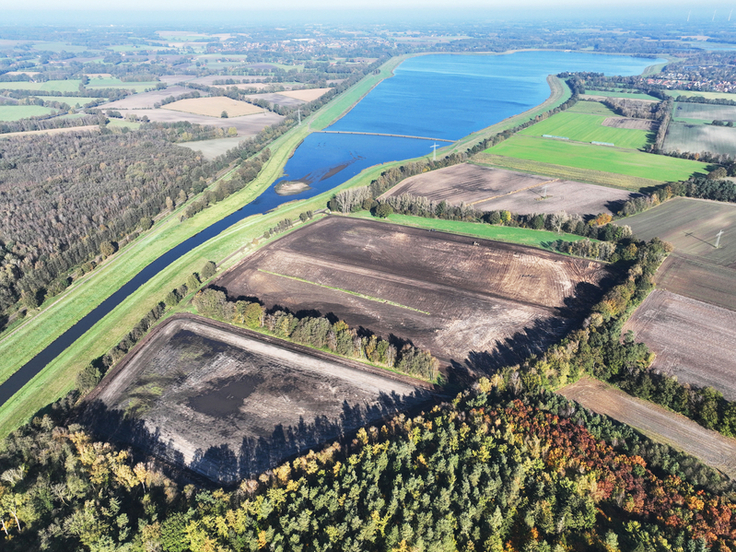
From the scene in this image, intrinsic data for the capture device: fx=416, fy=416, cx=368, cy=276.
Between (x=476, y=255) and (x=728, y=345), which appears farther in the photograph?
(x=476, y=255)

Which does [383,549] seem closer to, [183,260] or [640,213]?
[183,260]

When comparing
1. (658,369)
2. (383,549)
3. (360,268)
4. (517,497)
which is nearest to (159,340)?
(360,268)

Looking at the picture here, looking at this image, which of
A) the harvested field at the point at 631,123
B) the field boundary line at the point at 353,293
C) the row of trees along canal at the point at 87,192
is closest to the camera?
the field boundary line at the point at 353,293

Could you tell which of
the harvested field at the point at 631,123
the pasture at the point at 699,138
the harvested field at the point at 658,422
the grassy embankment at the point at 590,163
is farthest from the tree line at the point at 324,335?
the harvested field at the point at 631,123

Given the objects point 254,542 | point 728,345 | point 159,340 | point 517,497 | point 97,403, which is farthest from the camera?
point 159,340

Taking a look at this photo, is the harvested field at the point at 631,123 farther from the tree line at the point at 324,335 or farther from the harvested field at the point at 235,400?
the harvested field at the point at 235,400

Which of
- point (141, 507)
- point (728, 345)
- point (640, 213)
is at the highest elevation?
point (640, 213)

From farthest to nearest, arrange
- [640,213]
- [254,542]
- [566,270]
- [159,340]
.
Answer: [640,213] → [566,270] → [159,340] → [254,542]

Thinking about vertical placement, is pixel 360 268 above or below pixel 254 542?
above

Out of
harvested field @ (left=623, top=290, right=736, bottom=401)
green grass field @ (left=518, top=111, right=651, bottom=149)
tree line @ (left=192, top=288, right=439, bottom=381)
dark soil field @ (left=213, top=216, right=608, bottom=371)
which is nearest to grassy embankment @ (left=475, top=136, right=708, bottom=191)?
green grass field @ (left=518, top=111, right=651, bottom=149)
